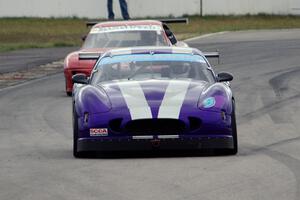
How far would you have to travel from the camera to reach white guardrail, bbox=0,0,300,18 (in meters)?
46.9

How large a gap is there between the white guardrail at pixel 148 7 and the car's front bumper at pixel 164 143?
117ft

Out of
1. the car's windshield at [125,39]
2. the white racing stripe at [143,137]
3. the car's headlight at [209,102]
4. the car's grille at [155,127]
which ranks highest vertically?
the car's headlight at [209,102]

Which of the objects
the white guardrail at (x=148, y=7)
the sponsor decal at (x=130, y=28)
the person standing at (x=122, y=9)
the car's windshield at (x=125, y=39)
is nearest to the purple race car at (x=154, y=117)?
the car's windshield at (x=125, y=39)

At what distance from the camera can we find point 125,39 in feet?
67.4

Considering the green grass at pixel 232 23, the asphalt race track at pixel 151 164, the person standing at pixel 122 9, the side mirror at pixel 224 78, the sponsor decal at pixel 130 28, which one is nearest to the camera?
the asphalt race track at pixel 151 164

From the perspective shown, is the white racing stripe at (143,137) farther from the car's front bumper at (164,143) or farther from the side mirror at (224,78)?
the side mirror at (224,78)

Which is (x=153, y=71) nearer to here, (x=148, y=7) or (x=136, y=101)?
(x=136, y=101)

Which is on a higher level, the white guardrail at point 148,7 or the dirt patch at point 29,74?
the dirt patch at point 29,74

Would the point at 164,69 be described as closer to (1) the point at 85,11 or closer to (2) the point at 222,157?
(2) the point at 222,157

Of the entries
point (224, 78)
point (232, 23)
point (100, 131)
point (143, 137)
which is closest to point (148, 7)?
point (232, 23)

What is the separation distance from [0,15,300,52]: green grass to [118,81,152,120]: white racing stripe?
946 inches

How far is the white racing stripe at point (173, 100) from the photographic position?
36.1 feet

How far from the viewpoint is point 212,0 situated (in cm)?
4747

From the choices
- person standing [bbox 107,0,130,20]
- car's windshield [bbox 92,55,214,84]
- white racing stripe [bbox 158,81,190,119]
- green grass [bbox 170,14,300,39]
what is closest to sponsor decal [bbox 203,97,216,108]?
white racing stripe [bbox 158,81,190,119]
